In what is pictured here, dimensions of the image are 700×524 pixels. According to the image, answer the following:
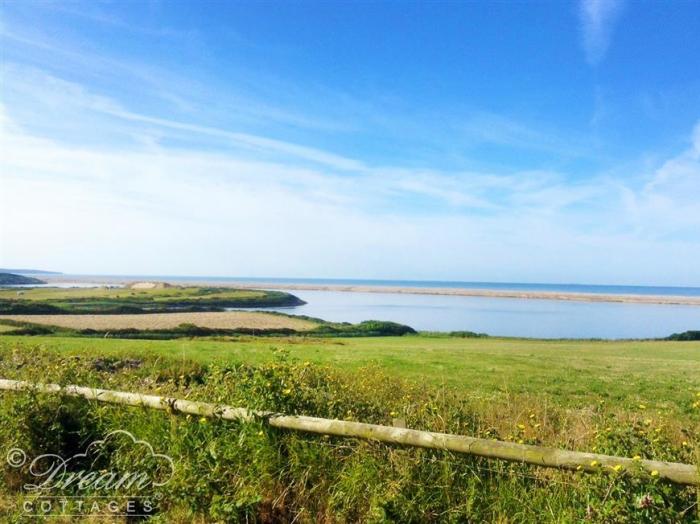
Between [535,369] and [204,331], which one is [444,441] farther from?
[204,331]

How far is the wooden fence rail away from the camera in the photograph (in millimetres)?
3553

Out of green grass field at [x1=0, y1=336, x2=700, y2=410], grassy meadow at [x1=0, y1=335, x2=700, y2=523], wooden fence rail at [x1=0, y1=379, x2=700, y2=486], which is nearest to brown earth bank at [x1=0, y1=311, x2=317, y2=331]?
green grass field at [x1=0, y1=336, x2=700, y2=410]

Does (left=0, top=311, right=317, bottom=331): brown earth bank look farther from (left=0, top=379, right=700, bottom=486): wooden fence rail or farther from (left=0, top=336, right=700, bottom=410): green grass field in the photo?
(left=0, top=379, right=700, bottom=486): wooden fence rail

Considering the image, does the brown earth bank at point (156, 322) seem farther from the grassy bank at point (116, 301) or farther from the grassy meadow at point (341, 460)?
the grassy meadow at point (341, 460)

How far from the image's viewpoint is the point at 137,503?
4.82 meters

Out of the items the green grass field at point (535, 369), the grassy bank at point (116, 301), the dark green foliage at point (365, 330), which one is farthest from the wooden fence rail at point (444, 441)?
the grassy bank at point (116, 301)

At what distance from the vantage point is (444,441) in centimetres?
419

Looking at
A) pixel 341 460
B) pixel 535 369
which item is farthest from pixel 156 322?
pixel 341 460

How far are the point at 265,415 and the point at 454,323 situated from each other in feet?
182

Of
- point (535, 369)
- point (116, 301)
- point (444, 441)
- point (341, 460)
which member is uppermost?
point (444, 441)

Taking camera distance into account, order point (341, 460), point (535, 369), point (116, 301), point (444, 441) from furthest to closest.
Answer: point (116, 301), point (535, 369), point (341, 460), point (444, 441)

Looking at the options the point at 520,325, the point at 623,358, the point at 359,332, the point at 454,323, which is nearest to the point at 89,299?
the point at 359,332

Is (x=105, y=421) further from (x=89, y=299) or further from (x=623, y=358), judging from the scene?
(x=89, y=299)

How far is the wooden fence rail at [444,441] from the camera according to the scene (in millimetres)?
3553
